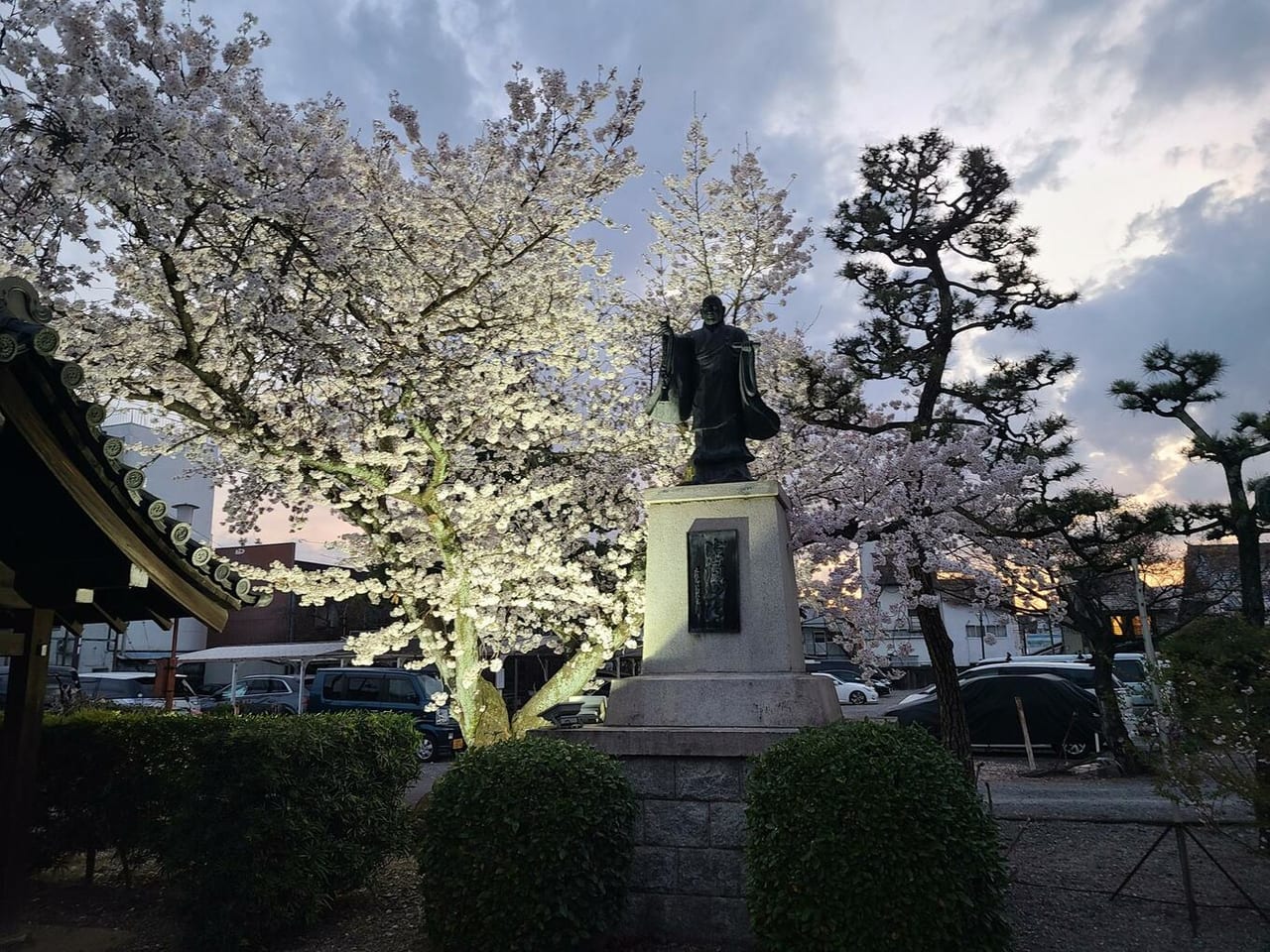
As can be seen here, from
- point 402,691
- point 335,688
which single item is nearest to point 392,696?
point 402,691

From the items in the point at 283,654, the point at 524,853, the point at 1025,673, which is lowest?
the point at 524,853

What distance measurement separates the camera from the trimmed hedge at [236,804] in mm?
5926

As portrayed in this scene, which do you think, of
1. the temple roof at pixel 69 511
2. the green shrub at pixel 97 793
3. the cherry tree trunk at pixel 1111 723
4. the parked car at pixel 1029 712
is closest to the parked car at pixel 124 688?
the green shrub at pixel 97 793

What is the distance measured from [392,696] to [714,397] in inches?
649

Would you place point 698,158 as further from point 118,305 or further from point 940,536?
point 118,305

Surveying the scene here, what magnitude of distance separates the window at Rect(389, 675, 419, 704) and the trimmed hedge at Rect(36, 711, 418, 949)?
12883 millimetres

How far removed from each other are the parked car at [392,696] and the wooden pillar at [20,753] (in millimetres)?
14310

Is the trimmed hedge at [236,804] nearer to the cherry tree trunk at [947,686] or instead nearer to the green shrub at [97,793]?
the green shrub at [97,793]

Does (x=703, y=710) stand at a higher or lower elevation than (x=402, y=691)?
higher

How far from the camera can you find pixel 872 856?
4.43 metres

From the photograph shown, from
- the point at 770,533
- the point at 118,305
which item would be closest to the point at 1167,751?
the point at 770,533

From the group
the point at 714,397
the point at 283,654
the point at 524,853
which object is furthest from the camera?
the point at 283,654

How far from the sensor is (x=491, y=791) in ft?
16.9

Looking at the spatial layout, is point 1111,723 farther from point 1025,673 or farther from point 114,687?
point 114,687
